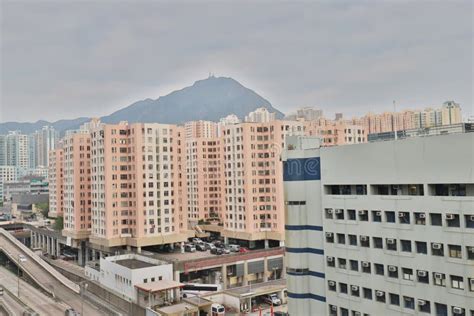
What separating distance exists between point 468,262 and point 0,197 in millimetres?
78608

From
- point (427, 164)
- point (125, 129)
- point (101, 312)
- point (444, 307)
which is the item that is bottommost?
point (101, 312)

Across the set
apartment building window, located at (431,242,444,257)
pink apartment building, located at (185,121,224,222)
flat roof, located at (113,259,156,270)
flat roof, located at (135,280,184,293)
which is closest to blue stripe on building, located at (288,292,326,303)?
apartment building window, located at (431,242,444,257)

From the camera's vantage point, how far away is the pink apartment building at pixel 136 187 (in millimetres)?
28938

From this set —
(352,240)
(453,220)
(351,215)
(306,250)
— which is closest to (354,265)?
(352,240)

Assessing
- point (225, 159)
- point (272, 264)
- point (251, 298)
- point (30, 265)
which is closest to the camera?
point (251, 298)

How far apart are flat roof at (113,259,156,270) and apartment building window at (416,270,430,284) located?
→ 16.1 m

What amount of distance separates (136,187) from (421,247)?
2175 centimetres

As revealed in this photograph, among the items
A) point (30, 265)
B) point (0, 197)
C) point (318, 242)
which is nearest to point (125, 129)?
point (30, 265)

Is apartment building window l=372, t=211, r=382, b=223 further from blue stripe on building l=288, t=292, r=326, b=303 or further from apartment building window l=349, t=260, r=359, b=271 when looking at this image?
blue stripe on building l=288, t=292, r=326, b=303

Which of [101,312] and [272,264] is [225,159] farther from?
[101,312]

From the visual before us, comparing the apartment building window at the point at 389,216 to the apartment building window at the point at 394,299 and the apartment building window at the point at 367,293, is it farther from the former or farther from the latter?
the apartment building window at the point at 367,293

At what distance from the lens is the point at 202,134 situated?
64.6 metres

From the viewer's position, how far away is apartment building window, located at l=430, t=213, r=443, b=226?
954 cm

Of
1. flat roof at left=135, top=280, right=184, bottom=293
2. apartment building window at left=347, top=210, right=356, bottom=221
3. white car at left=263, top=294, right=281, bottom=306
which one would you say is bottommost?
white car at left=263, top=294, right=281, bottom=306
